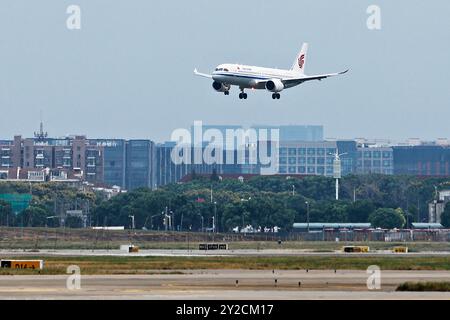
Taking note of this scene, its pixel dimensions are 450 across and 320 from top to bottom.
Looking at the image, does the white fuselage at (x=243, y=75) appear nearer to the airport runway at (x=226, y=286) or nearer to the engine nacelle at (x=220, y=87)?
the engine nacelle at (x=220, y=87)

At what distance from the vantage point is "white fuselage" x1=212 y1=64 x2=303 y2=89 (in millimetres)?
175625

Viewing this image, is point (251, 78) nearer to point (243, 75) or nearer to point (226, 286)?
point (243, 75)

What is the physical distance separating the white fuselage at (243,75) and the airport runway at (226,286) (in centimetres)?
6288

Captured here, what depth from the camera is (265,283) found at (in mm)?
97875

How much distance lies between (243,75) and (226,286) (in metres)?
86.2

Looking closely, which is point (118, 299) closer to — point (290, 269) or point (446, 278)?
point (446, 278)

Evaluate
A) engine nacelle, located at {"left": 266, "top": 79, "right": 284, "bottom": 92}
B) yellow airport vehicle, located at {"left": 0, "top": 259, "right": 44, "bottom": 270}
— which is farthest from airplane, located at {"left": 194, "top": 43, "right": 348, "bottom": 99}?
yellow airport vehicle, located at {"left": 0, "top": 259, "right": 44, "bottom": 270}

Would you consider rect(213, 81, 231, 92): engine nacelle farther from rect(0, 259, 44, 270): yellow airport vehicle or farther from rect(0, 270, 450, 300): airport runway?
rect(0, 270, 450, 300): airport runway

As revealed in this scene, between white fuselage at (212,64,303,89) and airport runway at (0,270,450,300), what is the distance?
206 feet

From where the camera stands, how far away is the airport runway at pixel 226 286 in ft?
276

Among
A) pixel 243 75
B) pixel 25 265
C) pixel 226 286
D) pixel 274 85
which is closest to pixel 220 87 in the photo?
pixel 243 75

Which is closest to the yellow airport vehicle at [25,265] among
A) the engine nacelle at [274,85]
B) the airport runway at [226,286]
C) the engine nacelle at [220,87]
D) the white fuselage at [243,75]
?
the airport runway at [226,286]
